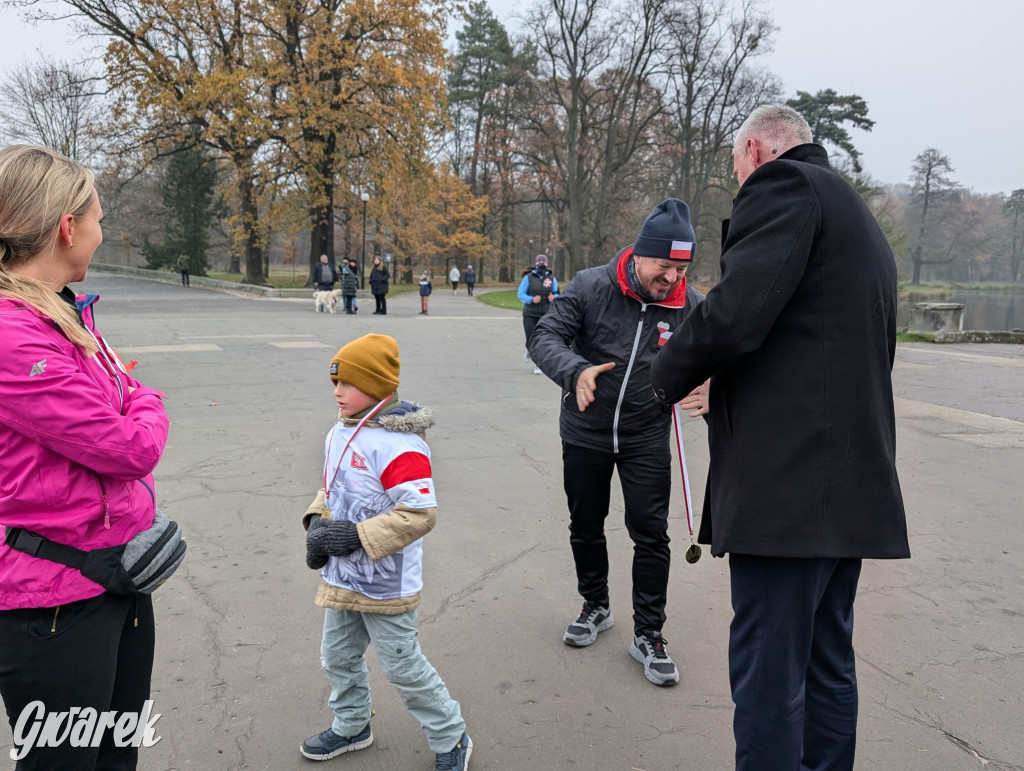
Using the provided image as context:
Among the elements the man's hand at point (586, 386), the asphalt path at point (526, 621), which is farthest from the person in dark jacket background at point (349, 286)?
the man's hand at point (586, 386)

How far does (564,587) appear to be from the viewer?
4.05 metres

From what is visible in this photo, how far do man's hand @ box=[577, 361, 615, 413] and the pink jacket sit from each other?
4.81 feet

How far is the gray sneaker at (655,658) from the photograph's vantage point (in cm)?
312

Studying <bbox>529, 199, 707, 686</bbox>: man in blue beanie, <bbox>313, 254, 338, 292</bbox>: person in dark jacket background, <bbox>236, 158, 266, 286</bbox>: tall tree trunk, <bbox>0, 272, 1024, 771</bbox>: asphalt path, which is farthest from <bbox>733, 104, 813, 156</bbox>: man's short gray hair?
<bbox>236, 158, 266, 286</bbox>: tall tree trunk

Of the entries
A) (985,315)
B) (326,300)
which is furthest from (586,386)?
(985,315)

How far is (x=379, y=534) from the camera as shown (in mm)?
2342

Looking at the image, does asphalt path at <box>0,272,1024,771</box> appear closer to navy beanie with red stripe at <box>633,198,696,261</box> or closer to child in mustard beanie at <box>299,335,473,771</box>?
child in mustard beanie at <box>299,335,473,771</box>

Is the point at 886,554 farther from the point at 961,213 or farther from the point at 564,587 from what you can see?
the point at 961,213

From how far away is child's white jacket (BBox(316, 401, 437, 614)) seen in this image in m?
2.38

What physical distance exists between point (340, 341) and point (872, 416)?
13.0 m

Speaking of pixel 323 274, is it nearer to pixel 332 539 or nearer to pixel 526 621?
pixel 526 621

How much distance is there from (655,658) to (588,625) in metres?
0.39

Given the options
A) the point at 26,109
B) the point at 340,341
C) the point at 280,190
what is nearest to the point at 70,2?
the point at 280,190

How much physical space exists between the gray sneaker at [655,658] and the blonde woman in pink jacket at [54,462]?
2.12 metres
